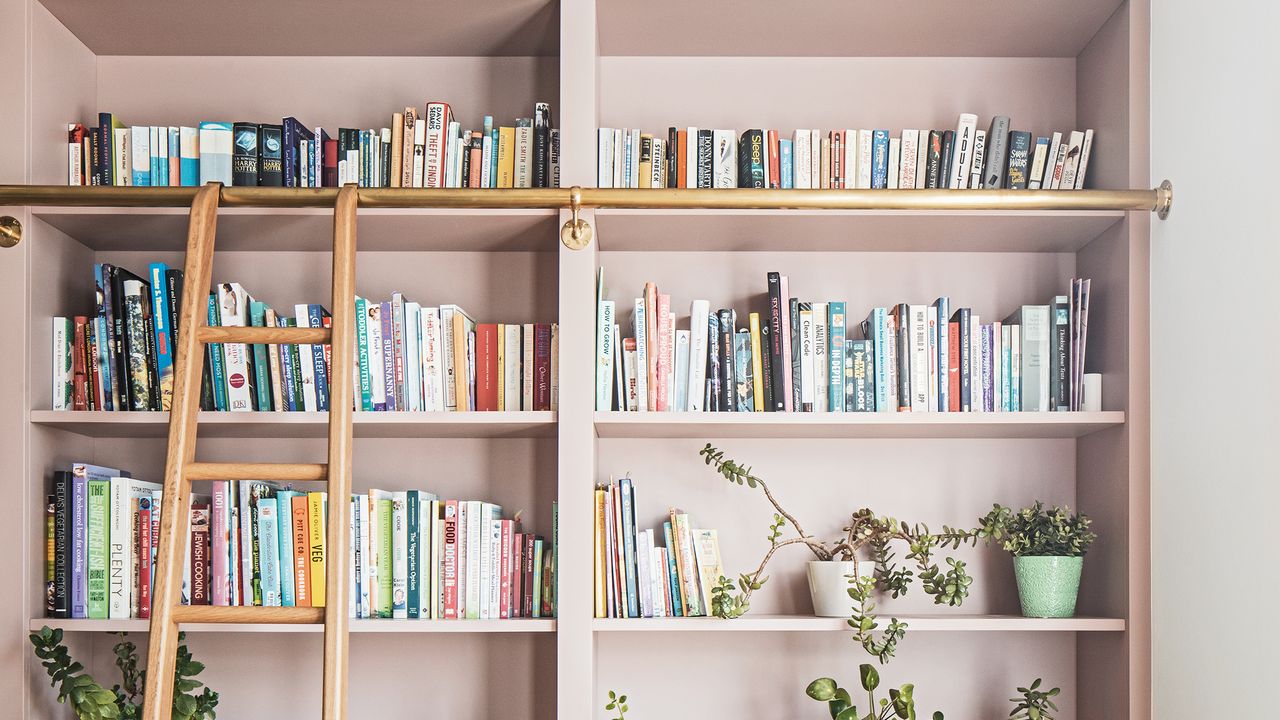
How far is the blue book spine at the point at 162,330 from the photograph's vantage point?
2.24m

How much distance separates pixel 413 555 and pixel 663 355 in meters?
0.62

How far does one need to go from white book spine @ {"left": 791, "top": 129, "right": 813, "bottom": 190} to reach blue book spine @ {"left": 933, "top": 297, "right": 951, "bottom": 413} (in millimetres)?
372

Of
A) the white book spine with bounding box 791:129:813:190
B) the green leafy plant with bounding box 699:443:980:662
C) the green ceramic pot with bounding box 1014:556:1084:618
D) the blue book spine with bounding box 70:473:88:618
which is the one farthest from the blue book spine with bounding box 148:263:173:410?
the green ceramic pot with bounding box 1014:556:1084:618

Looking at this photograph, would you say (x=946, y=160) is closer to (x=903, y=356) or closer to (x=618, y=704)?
(x=903, y=356)

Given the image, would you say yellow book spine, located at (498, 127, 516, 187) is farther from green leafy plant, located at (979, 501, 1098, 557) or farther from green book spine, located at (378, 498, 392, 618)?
green leafy plant, located at (979, 501, 1098, 557)

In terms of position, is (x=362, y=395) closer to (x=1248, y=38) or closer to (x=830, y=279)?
(x=830, y=279)

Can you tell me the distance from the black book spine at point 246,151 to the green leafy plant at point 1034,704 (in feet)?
6.07

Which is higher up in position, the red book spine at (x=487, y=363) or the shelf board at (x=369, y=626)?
the red book spine at (x=487, y=363)

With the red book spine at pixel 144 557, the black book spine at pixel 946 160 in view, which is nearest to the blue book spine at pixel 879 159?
the black book spine at pixel 946 160

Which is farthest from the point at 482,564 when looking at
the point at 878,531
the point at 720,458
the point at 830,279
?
the point at 830,279

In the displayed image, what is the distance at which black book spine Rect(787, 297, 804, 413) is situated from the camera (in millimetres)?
2275

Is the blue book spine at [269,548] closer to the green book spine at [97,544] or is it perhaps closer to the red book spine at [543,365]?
the green book spine at [97,544]

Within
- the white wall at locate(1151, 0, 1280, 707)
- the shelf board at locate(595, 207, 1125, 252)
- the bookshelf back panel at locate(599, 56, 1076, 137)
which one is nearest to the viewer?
the white wall at locate(1151, 0, 1280, 707)

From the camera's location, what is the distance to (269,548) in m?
2.20
